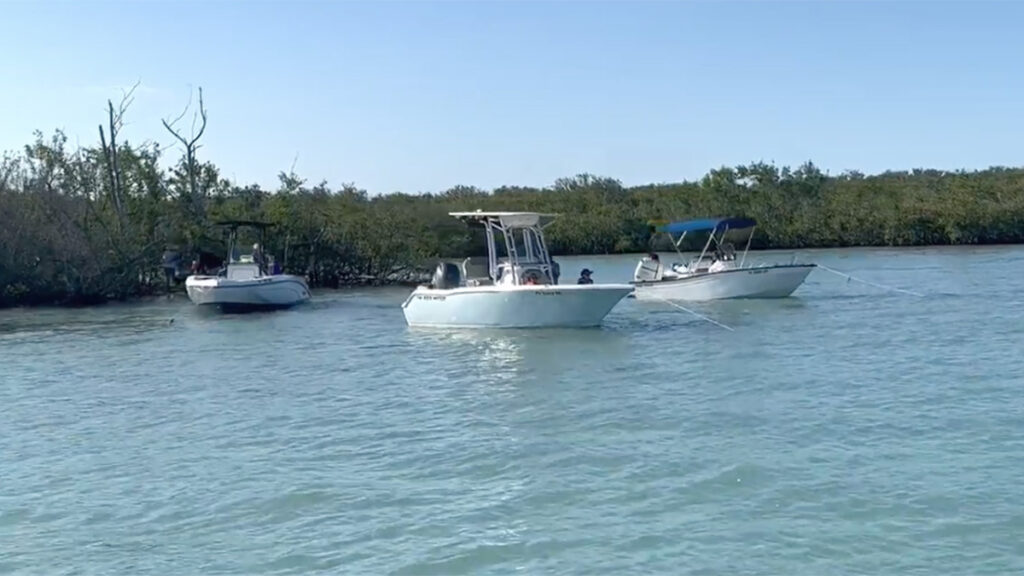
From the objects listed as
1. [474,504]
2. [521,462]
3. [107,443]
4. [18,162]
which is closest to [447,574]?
[474,504]

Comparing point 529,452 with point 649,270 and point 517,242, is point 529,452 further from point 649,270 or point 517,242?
point 649,270

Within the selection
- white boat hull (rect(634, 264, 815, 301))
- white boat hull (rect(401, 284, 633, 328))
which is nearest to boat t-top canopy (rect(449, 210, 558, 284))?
white boat hull (rect(401, 284, 633, 328))

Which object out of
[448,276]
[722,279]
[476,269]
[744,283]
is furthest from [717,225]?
[448,276]

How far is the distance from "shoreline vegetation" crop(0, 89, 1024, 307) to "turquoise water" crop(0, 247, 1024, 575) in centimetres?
1065

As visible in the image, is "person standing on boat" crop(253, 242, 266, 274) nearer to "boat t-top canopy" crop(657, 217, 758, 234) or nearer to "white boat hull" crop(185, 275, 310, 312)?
"white boat hull" crop(185, 275, 310, 312)

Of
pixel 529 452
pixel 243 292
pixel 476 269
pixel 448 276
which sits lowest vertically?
pixel 529 452

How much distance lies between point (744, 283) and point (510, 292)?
8.80 m

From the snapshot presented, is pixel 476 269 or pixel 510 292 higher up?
pixel 476 269

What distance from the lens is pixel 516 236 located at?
25750 millimetres

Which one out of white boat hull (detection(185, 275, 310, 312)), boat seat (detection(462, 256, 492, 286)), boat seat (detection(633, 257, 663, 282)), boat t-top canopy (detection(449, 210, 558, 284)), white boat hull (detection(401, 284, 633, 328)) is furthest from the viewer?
boat seat (detection(633, 257, 663, 282))

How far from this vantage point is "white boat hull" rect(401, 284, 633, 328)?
2364 cm

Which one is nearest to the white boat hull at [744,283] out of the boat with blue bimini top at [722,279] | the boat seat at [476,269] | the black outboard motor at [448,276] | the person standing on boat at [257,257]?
the boat with blue bimini top at [722,279]

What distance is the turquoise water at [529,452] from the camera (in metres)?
9.99

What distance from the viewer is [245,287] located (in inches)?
1221
